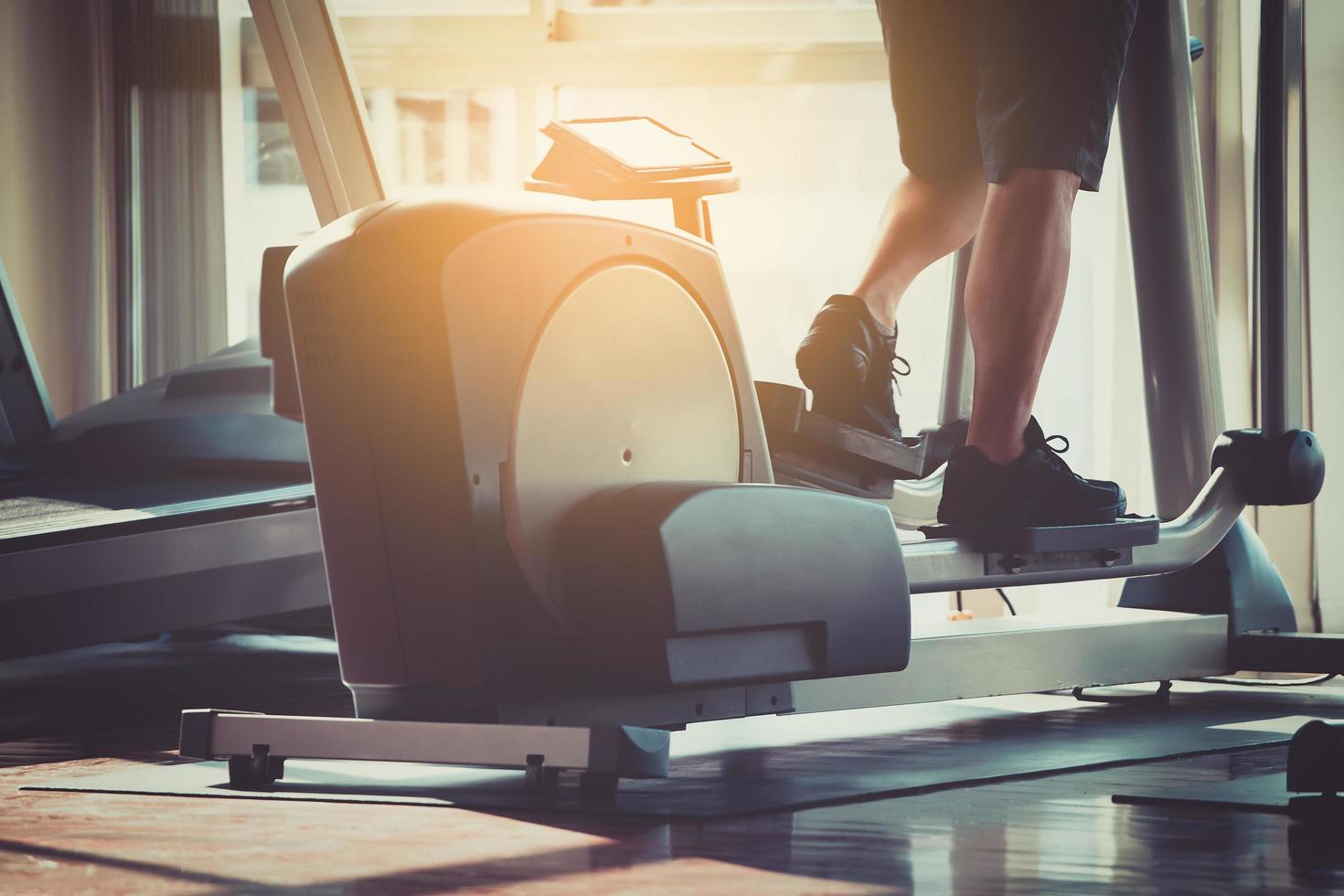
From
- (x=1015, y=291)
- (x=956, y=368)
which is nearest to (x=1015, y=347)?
(x=1015, y=291)

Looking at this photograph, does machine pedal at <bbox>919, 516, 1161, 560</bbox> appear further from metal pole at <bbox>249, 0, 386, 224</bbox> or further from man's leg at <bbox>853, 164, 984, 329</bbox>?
metal pole at <bbox>249, 0, 386, 224</bbox>

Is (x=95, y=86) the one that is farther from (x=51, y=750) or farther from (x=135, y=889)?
(x=135, y=889)

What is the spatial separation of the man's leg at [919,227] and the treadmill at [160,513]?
2.31 feet

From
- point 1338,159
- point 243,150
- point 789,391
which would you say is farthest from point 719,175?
point 243,150

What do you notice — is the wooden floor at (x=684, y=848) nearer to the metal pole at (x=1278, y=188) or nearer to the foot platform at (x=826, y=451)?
the foot platform at (x=826, y=451)

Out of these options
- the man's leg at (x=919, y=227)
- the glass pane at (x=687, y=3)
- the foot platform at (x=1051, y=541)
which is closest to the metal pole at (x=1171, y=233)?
the man's leg at (x=919, y=227)

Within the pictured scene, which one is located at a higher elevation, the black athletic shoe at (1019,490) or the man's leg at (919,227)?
the man's leg at (919,227)

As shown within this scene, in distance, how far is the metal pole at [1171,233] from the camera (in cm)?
220

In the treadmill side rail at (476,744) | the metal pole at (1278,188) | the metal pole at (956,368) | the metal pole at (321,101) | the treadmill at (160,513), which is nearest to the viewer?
the treadmill side rail at (476,744)

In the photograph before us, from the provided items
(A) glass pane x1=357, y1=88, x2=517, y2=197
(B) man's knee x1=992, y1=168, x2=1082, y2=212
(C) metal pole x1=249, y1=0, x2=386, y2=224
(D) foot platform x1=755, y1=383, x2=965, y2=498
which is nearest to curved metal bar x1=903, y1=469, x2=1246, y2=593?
(D) foot platform x1=755, y1=383, x2=965, y2=498

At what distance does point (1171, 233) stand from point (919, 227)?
502 millimetres

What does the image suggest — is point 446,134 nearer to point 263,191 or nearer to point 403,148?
point 403,148

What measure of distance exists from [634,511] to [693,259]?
31 cm

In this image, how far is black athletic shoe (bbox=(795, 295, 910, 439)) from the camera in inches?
67.3
